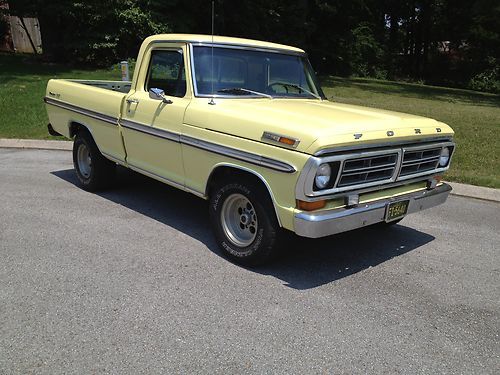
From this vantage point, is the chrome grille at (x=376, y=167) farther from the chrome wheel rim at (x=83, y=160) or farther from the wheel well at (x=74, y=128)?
the wheel well at (x=74, y=128)

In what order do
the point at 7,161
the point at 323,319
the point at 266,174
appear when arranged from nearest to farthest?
the point at 323,319
the point at 266,174
the point at 7,161

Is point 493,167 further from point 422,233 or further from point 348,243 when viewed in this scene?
point 348,243

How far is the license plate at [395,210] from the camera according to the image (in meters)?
4.09

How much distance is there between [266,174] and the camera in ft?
12.7

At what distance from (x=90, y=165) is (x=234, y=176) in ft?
9.17

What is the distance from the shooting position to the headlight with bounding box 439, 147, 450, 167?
4.70 metres

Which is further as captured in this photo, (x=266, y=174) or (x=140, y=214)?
(x=140, y=214)

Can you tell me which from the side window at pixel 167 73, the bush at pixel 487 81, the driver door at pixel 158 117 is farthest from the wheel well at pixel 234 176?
the bush at pixel 487 81

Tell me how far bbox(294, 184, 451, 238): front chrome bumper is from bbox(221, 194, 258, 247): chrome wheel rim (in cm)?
66

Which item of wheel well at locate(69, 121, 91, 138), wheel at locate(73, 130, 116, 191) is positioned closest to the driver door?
wheel at locate(73, 130, 116, 191)

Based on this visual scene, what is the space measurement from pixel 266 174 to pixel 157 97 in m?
1.59

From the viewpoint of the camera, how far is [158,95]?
4.68 metres

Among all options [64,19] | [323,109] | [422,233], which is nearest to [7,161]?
[323,109]

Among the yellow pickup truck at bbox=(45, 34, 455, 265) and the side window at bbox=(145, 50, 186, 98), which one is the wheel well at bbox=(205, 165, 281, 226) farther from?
the side window at bbox=(145, 50, 186, 98)
